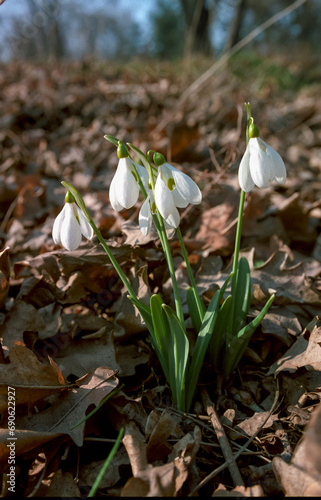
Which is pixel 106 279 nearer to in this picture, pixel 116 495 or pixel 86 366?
pixel 86 366

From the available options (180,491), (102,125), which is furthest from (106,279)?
(102,125)

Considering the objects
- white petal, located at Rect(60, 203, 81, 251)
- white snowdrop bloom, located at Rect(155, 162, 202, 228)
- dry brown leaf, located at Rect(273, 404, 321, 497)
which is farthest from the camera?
white petal, located at Rect(60, 203, 81, 251)

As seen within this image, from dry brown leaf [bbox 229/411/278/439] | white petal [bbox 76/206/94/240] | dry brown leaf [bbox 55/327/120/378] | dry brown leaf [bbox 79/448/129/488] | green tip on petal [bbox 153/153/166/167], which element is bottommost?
dry brown leaf [bbox 229/411/278/439]

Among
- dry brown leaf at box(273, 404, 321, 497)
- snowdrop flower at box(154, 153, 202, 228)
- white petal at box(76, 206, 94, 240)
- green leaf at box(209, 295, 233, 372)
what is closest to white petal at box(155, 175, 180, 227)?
snowdrop flower at box(154, 153, 202, 228)

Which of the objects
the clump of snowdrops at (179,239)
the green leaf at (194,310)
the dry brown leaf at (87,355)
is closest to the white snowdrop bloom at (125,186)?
the clump of snowdrops at (179,239)

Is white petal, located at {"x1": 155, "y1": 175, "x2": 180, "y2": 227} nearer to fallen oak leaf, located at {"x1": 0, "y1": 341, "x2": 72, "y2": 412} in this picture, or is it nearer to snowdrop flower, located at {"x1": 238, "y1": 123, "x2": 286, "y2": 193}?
snowdrop flower, located at {"x1": 238, "y1": 123, "x2": 286, "y2": 193}

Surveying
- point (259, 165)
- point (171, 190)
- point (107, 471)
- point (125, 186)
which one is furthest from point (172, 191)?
point (107, 471)

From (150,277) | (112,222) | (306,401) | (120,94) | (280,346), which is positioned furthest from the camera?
(120,94)
